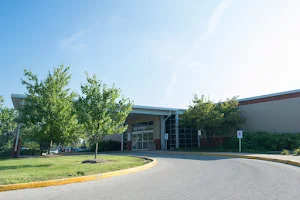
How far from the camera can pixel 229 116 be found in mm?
27031

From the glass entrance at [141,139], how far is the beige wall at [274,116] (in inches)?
538

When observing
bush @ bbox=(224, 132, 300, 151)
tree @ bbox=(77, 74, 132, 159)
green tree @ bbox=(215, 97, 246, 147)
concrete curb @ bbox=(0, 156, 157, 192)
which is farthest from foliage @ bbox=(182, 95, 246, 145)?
concrete curb @ bbox=(0, 156, 157, 192)

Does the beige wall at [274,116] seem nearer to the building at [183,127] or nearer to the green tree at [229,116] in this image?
the building at [183,127]

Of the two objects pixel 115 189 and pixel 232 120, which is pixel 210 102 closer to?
pixel 232 120

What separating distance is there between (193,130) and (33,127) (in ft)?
71.8

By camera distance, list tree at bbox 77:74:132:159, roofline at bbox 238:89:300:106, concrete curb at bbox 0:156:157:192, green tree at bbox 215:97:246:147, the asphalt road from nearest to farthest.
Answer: the asphalt road, concrete curb at bbox 0:156:157:192, tree at bbox 77:74:132:159, roofline at bbox 238:89:300:106, green tree at bbox 215:97:246:147

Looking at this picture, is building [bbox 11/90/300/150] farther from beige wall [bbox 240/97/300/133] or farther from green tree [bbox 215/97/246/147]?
green tree [bbox 215/97/246/147]

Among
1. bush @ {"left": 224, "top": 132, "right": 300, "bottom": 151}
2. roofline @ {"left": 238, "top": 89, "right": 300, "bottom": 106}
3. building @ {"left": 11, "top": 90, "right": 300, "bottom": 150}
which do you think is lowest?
bush @ {"left": 224, "top": 132, "right": 300, "bottom": 151}

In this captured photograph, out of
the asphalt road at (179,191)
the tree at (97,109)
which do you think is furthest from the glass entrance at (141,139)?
the asphalt road at (179,191)

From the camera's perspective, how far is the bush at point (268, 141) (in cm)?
2231

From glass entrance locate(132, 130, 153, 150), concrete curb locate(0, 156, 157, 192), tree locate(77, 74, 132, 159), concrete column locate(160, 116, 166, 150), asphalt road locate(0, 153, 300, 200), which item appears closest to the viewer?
asphalt road locate(0, 153, 300, 200)

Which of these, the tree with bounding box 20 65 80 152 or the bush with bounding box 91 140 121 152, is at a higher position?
the tree with bounding box 20 65 80 152

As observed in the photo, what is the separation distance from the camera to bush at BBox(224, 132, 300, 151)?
22308 mm

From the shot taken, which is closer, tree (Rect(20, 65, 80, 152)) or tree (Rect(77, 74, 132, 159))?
tree (Rect(77, 74, 132, 159))
